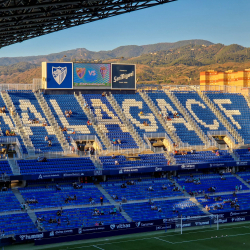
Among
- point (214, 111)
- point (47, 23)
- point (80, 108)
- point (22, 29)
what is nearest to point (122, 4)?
point (47, 23)

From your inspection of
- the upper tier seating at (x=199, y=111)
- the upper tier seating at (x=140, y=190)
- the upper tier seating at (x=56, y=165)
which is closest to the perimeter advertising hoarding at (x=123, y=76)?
the upper tier seating at (x=199, y=111)

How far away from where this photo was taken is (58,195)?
43.3 m

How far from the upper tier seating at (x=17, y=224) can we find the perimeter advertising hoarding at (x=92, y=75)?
2299cm

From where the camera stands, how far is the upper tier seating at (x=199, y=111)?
58.9 m

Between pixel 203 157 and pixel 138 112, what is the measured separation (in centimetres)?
1030

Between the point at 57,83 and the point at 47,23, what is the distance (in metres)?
31.9

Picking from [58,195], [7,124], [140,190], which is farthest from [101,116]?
[58,195]

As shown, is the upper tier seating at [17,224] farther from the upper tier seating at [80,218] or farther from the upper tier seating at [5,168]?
the upper tier seating at [5,168]

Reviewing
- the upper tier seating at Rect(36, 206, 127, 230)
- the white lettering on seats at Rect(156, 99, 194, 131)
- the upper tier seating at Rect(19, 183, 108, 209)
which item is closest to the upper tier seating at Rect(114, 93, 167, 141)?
the white lettering on seats at Rect(156, 99, 194, 131)

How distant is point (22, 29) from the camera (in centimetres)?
2550

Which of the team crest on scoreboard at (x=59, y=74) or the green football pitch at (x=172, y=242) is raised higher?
the team crest on scoreboard at (x=59, y=74)

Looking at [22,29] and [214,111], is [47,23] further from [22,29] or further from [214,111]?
[214,111]

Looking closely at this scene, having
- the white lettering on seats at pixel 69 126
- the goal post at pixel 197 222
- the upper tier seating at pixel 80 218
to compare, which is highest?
the white lettering on seats at pixel 69 126

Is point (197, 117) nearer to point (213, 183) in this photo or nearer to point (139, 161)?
point (213, 183)
